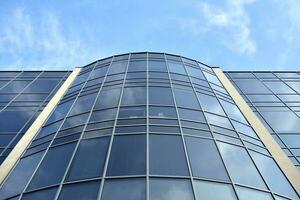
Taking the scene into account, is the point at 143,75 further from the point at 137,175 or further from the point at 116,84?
the point at 137,175

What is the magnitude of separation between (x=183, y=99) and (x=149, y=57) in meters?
7.01

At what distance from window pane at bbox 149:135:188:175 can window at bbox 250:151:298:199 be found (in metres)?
2.96

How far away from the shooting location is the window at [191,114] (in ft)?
52.0

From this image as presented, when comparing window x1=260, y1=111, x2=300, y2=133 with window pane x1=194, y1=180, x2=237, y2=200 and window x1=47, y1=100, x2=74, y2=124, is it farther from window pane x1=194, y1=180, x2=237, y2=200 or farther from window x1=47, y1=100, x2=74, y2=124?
window x1=47, y1=100, x2=74, y2=124

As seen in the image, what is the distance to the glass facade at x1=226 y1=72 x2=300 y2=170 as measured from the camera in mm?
19266

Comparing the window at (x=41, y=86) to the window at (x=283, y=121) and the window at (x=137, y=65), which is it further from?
the window at (x=283, y=121)

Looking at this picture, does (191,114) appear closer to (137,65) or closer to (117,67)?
(137,65)

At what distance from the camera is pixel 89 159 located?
41.7 ft

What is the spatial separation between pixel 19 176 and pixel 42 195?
2403 mm

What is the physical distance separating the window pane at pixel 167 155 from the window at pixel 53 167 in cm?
291

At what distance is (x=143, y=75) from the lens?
20.3 metres

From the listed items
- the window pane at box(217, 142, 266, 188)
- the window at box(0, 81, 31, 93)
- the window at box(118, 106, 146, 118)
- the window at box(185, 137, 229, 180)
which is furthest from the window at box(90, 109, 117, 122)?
the window at box(0, 81, 31, 93)

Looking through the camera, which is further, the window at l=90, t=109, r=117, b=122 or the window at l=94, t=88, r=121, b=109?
the window at l=94, t=88, r=121, b=109

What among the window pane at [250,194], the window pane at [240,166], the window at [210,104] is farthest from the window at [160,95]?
the window pane at [250,194]
